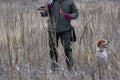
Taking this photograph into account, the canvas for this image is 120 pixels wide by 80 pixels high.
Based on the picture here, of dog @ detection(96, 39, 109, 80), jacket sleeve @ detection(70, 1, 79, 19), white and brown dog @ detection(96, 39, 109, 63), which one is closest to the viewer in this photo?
dog @ detection(96, 39, 109, 80)

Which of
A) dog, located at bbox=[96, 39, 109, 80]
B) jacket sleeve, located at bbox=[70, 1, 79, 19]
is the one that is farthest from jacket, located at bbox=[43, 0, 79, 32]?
dog, located at bbox=[96, 39, 109, 80]

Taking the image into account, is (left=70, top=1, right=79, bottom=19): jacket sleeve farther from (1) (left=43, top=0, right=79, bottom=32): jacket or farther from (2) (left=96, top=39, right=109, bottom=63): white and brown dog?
(2) (left=96, top=39, right=109, bottom=63): white and brown dog

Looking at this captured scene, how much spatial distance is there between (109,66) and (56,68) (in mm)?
896

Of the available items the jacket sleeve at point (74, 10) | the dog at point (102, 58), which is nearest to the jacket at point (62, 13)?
the jacket sleeve at point (74, 10)

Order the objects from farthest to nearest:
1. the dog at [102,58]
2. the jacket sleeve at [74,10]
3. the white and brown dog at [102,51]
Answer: the jacket sleeve at [74,10] < the white and brown dog at [102,51] < the dog at [102,58]

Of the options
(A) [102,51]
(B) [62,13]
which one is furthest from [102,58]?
(B) [62,13]

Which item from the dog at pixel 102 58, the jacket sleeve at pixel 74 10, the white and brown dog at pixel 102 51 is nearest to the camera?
the dog at pixel 102 58

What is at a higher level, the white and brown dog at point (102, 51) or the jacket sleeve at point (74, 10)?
the jacket sleeve at point (74, 10)

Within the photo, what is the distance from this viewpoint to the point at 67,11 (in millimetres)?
5445

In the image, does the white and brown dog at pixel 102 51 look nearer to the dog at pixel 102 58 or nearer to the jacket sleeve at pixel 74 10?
the dog at pixel 102 58

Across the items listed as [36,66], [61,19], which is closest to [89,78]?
[36,66]

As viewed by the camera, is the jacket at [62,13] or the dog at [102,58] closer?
the dog at [102,58]

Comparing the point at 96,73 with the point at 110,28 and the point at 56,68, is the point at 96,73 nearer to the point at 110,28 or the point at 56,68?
the point at 56,68

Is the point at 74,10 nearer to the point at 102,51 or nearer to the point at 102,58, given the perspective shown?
the point at 102,51
